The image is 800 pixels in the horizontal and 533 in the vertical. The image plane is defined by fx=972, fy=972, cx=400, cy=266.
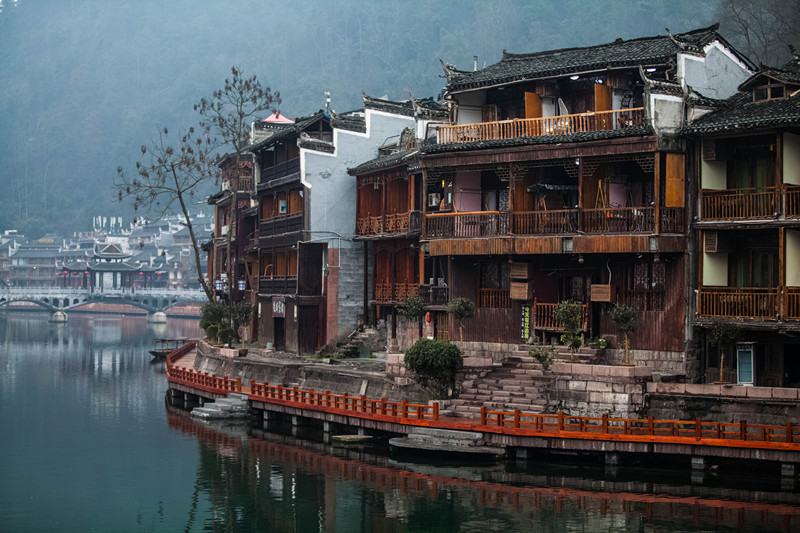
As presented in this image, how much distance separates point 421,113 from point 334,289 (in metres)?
10.4

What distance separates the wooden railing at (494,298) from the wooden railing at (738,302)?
7535 millimetres

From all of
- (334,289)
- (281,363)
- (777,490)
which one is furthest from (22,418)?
(777,490)

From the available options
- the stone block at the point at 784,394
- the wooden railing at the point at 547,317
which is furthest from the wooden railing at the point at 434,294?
the stone block at the point at 784,394

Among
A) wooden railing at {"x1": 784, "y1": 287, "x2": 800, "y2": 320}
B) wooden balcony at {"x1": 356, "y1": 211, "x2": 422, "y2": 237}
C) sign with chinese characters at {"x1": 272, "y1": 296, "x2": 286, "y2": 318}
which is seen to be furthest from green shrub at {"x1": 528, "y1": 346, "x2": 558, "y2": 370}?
sign with chinese characters at {"x1": 272, "y1": 296, "x2": 286, "y2": 318}

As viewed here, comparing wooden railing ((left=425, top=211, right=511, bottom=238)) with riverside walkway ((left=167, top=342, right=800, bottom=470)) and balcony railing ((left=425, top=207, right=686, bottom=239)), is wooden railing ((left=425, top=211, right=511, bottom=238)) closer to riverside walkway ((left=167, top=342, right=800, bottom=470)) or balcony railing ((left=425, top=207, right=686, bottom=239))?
balcony railing ((left=425, top=207, right=686, bottom=239))

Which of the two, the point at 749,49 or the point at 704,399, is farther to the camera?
the point at 749,49

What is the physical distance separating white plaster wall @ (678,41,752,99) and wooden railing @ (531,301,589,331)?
8679 millimetres

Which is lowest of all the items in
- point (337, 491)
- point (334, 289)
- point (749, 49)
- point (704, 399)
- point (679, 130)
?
point (337, 491)

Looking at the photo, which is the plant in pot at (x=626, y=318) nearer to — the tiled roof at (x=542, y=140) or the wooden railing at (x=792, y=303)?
the wooden railing at (x=792, y=303)

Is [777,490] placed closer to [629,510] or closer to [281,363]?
[629,510]

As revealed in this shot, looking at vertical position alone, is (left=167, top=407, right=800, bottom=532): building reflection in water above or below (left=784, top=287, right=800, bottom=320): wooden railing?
below

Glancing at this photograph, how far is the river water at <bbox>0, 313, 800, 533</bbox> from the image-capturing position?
82.1 feet

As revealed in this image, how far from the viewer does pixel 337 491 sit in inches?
1111

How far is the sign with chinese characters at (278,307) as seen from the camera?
1962 inches
